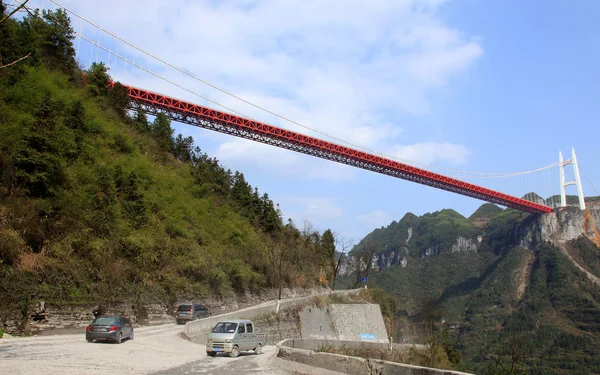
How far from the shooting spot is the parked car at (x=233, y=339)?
1653 centimetres

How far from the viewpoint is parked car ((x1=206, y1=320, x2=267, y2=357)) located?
16531mm

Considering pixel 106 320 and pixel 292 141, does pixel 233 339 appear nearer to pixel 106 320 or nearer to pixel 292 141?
pixel 106 320

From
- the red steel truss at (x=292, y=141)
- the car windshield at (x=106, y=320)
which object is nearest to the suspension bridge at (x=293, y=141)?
the red steel truss at (x=292, y=141)

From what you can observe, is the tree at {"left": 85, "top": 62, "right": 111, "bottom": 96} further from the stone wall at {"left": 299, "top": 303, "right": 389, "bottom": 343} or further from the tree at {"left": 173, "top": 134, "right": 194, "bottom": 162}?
the stone wall at {"left": 299, "top": 303, "right": 389, "bottom": 343}

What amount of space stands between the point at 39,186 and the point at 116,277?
19.6 feet

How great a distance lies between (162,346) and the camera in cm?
1850

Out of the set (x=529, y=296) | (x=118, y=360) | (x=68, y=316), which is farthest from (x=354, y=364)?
(x=529, y=296)

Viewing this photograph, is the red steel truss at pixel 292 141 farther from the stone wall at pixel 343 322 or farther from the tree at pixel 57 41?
the stone wall at pixel 343 322

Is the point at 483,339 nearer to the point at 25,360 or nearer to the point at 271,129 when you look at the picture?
the point at 271,129

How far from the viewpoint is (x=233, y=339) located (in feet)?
54.6

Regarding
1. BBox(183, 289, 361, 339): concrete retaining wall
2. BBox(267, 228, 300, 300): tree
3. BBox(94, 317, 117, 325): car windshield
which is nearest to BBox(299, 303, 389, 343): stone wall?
→ BBox(183, 289, 361, 339): concrete retaining wall

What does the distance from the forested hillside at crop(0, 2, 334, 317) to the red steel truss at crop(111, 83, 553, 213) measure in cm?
237

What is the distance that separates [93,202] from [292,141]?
36895mm

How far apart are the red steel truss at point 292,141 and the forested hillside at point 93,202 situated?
7.79ft
